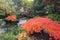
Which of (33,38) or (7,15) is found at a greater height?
(33,38)

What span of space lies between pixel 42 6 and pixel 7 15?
14.4ft

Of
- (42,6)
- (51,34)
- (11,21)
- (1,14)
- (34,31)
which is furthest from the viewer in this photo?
(42,6)

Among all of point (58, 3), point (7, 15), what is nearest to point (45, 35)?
point (58, 3)

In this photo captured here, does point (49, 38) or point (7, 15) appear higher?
point (49, 38)

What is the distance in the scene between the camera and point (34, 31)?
761cm

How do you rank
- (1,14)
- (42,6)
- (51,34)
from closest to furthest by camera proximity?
1. (51,34)
2. (1,14)
3. (42,6)

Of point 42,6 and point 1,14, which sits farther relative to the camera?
point 42,6

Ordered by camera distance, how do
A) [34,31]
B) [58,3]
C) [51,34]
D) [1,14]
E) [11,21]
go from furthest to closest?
[1,14] → [11,21] → [58,3] → [34,31] → [51,34]

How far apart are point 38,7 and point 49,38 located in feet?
43.3

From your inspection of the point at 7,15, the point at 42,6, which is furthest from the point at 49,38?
the point at 42,6

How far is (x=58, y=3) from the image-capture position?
45.4 ft

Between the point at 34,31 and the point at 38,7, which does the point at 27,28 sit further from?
the point at 38,7

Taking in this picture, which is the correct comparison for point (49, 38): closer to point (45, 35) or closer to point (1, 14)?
point (45, 35)

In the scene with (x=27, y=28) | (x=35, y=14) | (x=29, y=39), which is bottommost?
(x=35, y=14)
